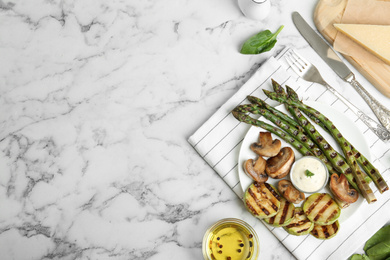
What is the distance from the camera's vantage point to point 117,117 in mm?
1688

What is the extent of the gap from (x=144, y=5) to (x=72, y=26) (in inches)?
11.5

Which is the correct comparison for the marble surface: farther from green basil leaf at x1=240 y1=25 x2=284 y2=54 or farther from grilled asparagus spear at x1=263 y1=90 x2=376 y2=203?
grilled asparagus spear at x1=263 y1=90 x2=376 y2=203

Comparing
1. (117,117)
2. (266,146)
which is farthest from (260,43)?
(117,117)

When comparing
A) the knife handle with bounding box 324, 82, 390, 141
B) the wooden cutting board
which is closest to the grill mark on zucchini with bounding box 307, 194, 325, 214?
the knife handle with bounding box 324, 82, 390, 141

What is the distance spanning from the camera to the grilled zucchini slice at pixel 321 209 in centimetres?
154

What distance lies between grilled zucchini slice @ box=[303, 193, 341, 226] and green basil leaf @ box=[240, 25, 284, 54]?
57 cm

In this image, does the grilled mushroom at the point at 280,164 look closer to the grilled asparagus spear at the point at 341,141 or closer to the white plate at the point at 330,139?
the white plate at the point at 330,139

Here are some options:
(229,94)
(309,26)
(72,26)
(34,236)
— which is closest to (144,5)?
(72,26)

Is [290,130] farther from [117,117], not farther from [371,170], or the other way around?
[117,117]

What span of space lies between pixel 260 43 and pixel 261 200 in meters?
0.58

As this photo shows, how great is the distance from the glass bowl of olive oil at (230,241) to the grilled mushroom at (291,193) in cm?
17

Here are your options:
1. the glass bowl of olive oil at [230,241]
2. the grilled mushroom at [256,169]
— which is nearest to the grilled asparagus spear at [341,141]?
the grilled mushroom at [256,169]

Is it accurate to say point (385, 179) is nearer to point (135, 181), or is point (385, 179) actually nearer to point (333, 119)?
point (333, 119)

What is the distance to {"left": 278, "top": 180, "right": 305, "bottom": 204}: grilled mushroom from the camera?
5.09ft
